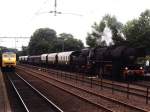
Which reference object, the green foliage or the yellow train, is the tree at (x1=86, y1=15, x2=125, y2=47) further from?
the yellow train

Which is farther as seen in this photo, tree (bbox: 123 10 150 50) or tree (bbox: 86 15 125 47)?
tree (bbox: 86 15 125 47)

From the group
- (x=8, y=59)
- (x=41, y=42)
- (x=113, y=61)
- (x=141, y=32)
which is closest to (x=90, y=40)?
(x=41, y=42)

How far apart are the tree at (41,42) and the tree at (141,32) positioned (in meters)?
43.2

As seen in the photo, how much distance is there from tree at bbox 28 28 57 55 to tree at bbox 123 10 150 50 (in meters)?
43.2

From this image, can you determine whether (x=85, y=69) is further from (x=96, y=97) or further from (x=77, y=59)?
(x=96, y=97)

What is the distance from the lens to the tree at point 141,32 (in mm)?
58541

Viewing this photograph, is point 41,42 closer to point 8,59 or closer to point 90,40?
point 90,40

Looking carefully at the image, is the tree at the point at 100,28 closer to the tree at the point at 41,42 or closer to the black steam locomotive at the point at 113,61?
the tree at the point at 41,42

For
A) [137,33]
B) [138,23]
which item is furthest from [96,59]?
[138,23]

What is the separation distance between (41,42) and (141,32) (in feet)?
215

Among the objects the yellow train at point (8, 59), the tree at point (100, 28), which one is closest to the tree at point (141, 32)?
the yellow train at point (8, 59)

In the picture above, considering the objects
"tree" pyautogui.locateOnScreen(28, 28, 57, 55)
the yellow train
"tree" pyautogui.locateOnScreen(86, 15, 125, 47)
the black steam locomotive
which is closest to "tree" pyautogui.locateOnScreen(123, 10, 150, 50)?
the black steam locomotive

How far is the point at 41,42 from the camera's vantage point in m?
125

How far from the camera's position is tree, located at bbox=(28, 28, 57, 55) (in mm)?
119506
